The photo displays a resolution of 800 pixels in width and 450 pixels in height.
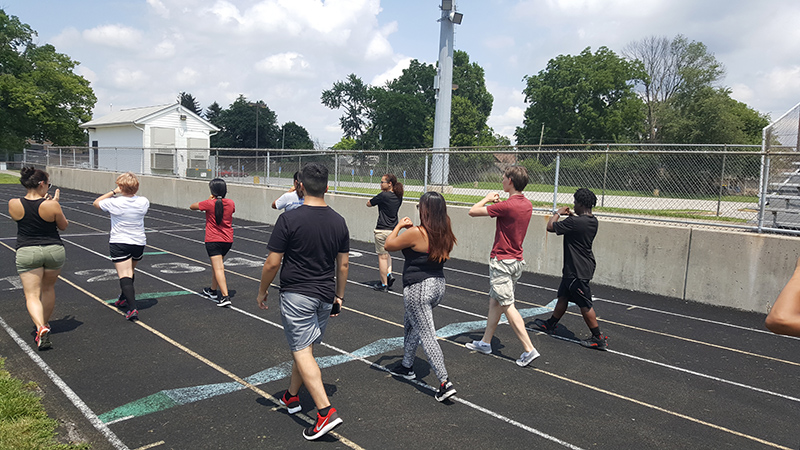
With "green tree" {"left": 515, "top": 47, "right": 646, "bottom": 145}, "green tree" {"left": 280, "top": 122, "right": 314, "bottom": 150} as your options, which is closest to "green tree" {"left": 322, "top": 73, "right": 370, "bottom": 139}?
"green tree" {"left": 280, "top": 122, "right": 314, "bottom": 150}

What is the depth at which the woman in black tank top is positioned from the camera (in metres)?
5.43

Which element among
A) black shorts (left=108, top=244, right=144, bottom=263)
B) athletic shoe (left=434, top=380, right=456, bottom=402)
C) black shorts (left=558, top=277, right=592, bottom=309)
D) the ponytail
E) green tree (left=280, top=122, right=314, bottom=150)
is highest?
green tree (left=280, top=122, right=314, bottom=150)

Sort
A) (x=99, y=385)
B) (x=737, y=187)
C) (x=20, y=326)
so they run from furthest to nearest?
(x=737, y=187), (x=20, y=326), (x=99, y=385)

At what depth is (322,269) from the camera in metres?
3.86

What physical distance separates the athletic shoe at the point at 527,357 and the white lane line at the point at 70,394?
12.0 feet

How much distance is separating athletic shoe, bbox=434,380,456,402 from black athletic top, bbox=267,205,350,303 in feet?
4.41

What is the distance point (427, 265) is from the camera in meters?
4.56

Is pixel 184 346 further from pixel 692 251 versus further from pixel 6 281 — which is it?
pixel 692 251

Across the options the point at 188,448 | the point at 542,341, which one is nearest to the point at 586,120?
the point at 542,341

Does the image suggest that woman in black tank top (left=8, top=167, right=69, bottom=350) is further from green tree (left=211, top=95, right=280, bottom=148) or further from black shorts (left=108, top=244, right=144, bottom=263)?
green tree (left=211, top=95, right=280, bottom=148)

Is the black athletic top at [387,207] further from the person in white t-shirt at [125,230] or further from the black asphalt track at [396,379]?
the person in white t-shirt at [125,230]

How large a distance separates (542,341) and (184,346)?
4.16 metres

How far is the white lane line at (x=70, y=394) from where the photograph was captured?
369 centimetres

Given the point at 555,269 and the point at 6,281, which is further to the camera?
the point at 555,269
